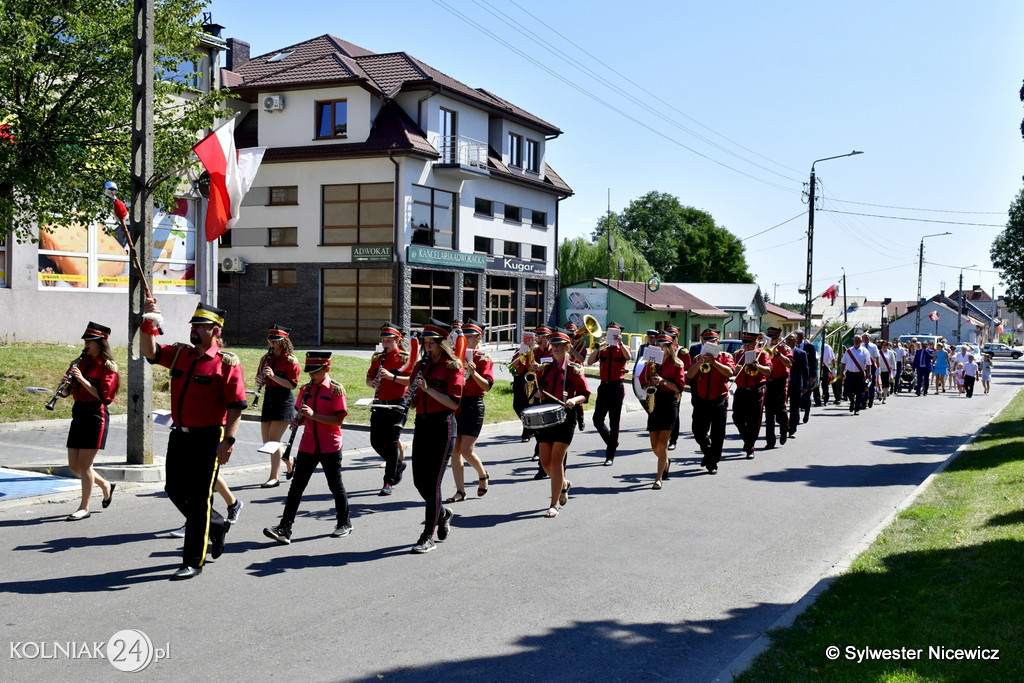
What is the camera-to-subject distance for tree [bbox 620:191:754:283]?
90375 mm

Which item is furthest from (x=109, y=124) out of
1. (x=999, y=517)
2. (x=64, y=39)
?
(x=999, y=517)

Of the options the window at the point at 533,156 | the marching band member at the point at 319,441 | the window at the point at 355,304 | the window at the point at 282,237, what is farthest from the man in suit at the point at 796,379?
the window at the point at 533,156

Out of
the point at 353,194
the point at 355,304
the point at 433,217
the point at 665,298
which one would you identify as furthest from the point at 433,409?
the point at 665,298

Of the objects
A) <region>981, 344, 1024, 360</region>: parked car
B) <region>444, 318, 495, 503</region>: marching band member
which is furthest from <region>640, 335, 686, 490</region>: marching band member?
<region>981, 344, 1024, 360</region>: parked car

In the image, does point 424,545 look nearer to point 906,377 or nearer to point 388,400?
point 388,400

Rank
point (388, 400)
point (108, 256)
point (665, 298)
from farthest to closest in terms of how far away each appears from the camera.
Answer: point (665, 298) → point (108, 256) → point (388, 400)

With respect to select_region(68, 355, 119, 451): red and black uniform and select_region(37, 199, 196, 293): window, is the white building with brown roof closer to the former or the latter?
select_region(37, 199, 196, 293): window

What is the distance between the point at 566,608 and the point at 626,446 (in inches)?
357

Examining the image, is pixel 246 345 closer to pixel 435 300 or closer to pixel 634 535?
pixel 435 300

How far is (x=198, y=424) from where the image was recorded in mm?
6543

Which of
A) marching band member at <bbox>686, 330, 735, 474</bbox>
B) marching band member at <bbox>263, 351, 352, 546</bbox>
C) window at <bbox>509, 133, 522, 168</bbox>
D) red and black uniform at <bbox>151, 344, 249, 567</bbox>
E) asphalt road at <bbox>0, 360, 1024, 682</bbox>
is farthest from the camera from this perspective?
window at <bbox>509, 133, 522, 168</bbox>

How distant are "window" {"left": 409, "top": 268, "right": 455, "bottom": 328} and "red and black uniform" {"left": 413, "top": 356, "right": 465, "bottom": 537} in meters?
27.8

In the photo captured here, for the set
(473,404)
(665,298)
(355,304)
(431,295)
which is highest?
(665,298)

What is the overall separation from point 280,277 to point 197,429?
3114 centimetres
